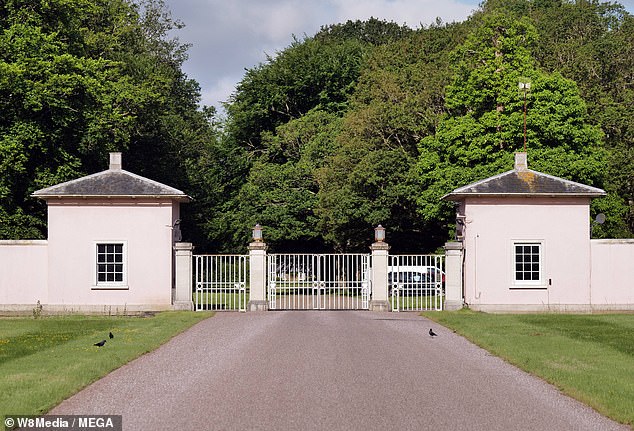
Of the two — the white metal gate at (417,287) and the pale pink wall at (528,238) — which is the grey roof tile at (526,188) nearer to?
the pale pink wall at (528,238)

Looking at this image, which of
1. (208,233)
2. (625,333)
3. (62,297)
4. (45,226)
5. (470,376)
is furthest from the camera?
(208,233)

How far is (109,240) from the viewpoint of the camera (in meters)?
32.7

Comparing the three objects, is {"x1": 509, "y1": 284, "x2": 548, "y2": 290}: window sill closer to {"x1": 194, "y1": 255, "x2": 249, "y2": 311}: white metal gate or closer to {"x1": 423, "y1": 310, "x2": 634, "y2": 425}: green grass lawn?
{"x1": 423, "y1": 310, "x2": 634, "y2": 425}: green grass lawn

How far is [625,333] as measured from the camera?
23.7 meters

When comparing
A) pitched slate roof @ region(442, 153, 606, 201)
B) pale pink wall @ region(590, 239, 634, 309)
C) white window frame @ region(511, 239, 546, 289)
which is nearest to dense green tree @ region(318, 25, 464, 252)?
pitched slate roof @ region(442, 153, 606, 201)

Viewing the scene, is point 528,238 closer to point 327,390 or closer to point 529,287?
point 529,287

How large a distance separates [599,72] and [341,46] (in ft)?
56.7

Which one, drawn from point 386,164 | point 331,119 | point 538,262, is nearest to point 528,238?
point 538,262

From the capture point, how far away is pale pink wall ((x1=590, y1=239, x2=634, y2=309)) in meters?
32.7

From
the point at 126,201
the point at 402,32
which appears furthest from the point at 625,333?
the point at 402,32

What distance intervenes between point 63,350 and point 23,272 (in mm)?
14206

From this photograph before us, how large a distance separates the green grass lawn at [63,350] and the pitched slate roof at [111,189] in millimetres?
4155

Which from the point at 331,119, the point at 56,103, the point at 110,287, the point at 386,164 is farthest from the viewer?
the point at 331,119

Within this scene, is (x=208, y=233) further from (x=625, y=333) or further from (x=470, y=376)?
(x=470, y=376)
